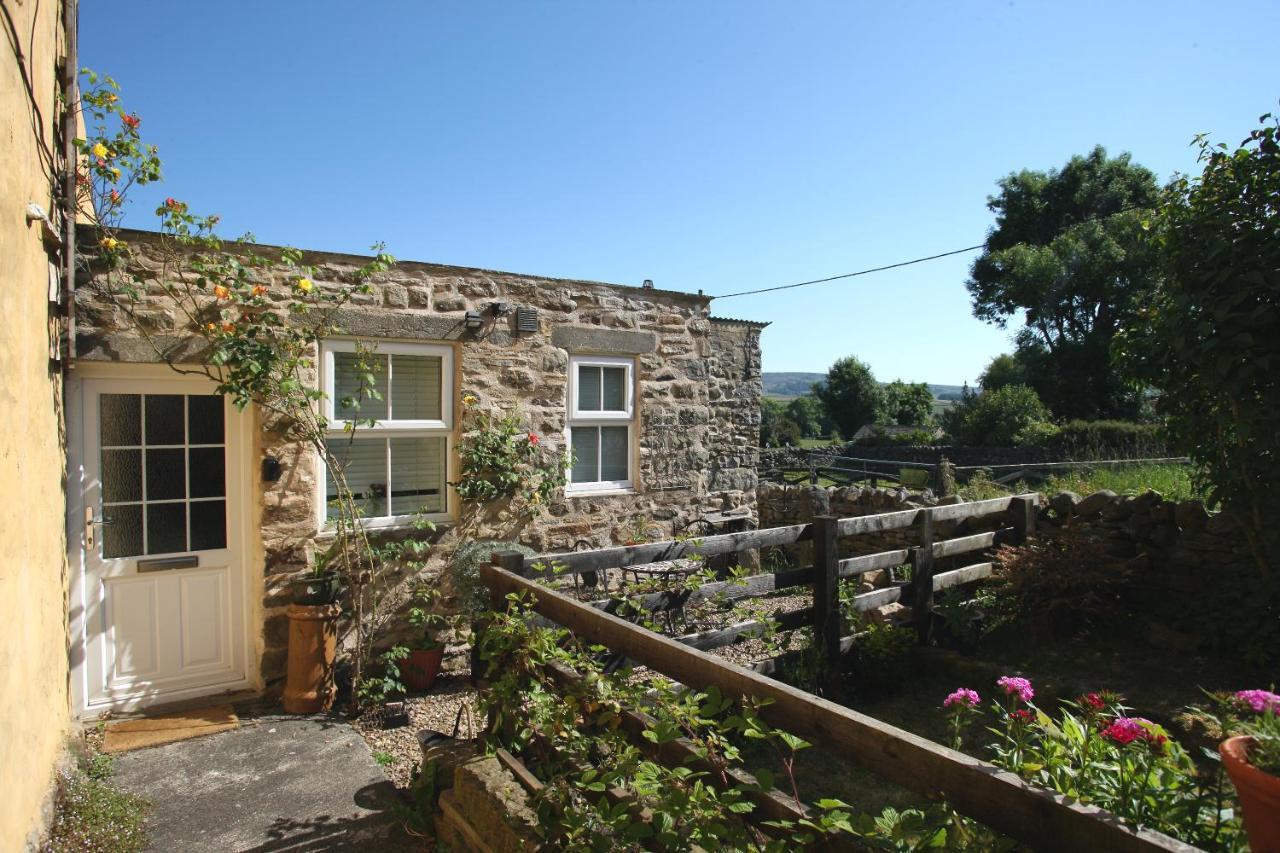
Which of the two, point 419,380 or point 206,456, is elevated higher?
point 419,380

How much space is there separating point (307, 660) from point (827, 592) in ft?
11.3

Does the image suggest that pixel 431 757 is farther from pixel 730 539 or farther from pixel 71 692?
pixel 71 692

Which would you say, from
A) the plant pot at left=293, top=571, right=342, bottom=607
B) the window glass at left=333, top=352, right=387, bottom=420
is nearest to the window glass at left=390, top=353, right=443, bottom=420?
the window glass at left=333, top=352, right=387, bottom=420

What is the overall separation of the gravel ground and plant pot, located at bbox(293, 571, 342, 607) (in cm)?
83

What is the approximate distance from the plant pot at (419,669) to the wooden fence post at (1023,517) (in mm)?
4612

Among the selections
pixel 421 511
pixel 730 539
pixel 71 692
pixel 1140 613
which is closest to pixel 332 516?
pixel 421 511

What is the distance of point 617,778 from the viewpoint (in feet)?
6.90

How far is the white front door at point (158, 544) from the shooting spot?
15.3ft

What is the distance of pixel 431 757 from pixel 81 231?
12.6ft

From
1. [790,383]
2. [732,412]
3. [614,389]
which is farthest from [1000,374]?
[790,383]

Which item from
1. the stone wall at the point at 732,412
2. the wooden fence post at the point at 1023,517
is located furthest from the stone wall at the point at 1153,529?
the stone wall at the point at 732,412

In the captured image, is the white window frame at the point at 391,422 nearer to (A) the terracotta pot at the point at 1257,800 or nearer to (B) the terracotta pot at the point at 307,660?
(B) the terracotta pot at the point at 307,660

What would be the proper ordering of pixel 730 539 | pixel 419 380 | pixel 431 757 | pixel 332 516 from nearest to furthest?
pixel 431 757 → pixel 730 539 → pixel 332 516 → pixel 419 380

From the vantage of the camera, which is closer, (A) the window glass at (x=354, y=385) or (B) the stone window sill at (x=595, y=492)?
(A) the window glass at (x=354, y=385)
